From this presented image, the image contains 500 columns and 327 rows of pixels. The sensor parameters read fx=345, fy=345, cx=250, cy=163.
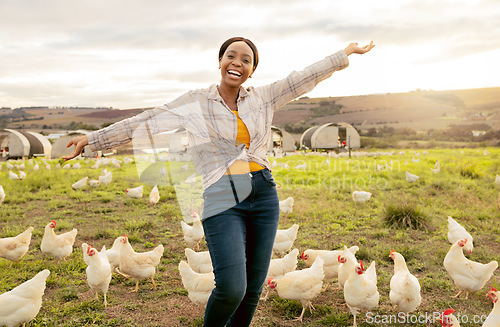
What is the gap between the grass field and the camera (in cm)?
415

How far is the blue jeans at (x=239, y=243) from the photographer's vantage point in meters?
2.28

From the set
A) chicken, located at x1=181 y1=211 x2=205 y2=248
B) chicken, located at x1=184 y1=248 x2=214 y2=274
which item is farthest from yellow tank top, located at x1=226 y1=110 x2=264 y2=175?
chicken, located at x1=181 y1=211 x2=205 y2=248

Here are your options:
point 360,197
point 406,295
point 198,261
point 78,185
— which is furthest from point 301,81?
point 78,185

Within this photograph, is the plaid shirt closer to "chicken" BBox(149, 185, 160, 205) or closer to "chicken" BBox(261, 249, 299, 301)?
"chicken" BBox(261, 249, 299, 301)

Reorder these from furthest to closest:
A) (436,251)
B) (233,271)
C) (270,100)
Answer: (436,251)
(270,100)
(233,271)

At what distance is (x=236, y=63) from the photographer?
2525 mm

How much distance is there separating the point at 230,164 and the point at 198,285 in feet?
7.36

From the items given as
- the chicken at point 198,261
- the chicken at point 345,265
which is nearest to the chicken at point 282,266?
the chicken at point 345,265

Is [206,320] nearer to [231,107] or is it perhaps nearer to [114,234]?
[231,107]

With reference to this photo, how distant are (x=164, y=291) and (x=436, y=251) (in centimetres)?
455

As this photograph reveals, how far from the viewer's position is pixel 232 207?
7.78 ft

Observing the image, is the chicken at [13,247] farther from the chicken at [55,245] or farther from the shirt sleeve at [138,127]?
the shirt sleeve at [138,127]

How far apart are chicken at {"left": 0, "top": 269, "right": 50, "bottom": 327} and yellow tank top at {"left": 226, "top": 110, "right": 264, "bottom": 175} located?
9.50ft

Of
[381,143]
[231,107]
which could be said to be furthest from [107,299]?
[381,143]
